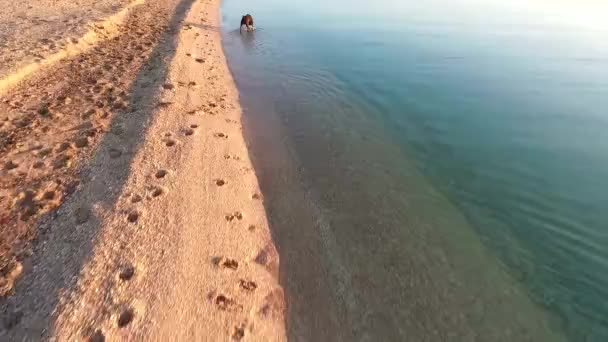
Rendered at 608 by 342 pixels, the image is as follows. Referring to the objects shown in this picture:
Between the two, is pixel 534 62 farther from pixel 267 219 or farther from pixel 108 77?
pixel 108 77

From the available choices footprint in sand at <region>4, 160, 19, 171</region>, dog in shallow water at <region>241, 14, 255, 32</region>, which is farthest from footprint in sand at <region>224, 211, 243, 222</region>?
dog in shallow water at <region>241, 14, 255, 32</region>

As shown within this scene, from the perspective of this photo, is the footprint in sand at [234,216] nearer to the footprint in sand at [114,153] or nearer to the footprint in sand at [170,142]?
the footprint in sand at [170,142]

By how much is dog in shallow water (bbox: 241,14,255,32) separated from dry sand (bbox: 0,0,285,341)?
9.73 meters

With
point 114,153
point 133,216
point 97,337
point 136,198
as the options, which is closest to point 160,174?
point 136,198

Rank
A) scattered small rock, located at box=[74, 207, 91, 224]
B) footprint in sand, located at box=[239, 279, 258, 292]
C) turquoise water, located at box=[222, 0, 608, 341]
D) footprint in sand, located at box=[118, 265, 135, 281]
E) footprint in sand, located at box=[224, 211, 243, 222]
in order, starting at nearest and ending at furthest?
1. footprint in sand, located at box=[118, 265, 135, 281]
2. footprint in sand, located at box=[239, 279, 258, 292]
3. scattered small rock, located at box=[74, 207, 91, 224]
4. turquoise water, located at box=[222, 0, 608, 341]
5. footprint in sand, located at box=[224, 211, 243, 222]

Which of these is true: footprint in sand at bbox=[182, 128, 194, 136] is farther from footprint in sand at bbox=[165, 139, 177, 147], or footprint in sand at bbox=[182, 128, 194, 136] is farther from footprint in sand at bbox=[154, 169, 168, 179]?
footprint in sand at bbox=[154, 169, 168, 179]

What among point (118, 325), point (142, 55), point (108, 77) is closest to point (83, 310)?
point (118, 325)

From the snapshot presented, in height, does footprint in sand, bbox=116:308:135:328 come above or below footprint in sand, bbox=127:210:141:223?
below

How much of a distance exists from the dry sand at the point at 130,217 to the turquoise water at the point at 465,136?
194cm

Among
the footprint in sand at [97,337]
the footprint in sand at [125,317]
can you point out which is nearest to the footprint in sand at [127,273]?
the footprint in sand at [125,317]

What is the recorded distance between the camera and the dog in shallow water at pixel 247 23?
20422mm

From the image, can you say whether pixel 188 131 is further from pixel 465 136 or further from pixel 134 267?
pixel 465 136

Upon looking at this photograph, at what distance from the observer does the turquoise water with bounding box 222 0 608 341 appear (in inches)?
269

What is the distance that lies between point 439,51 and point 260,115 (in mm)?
9974
